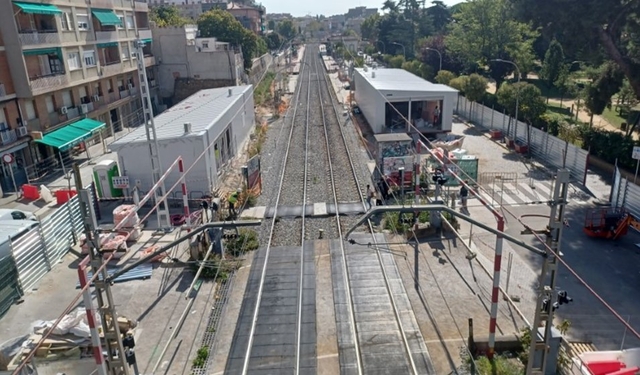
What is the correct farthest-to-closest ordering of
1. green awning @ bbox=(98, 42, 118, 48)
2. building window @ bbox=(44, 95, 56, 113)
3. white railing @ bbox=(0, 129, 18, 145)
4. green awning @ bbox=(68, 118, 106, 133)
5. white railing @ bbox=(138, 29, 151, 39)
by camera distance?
1. white railing @ bbox=(138, 29, 151, 39)
2. green awning @ bbox=(98, 42, 118, 48)
3. green awning @ bbox=(68, 118, 106, 133)
4. building window @ bbox=(44, 95, 56, 113)
5. white railing @ bbox=(0, 129, 18, 145)

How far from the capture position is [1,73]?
23.8 meters

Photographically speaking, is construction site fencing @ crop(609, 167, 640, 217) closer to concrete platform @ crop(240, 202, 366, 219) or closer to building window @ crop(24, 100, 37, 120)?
concrete platform @ crop(240, 202, 366, 219)

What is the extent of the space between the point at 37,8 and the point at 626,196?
27.9 metres

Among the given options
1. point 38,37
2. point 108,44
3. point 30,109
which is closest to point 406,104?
point 108,44

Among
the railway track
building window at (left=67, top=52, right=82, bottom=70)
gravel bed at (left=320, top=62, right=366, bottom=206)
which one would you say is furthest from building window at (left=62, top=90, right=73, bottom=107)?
the railway track

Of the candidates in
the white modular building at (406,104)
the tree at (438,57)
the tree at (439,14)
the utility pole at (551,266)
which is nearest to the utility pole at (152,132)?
the utility pole at (551,266)

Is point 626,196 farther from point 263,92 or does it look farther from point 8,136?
point 263,92

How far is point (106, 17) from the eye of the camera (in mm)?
32219

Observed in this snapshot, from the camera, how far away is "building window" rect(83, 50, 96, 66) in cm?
3064

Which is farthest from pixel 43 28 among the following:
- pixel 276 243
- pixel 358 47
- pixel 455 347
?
pixel 358 47

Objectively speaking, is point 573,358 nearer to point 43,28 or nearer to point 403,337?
point 403,337

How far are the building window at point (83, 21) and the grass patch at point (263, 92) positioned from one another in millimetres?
15438

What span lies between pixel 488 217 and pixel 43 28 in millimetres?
25825

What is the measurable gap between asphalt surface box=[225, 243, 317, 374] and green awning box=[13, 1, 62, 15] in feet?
62.0
